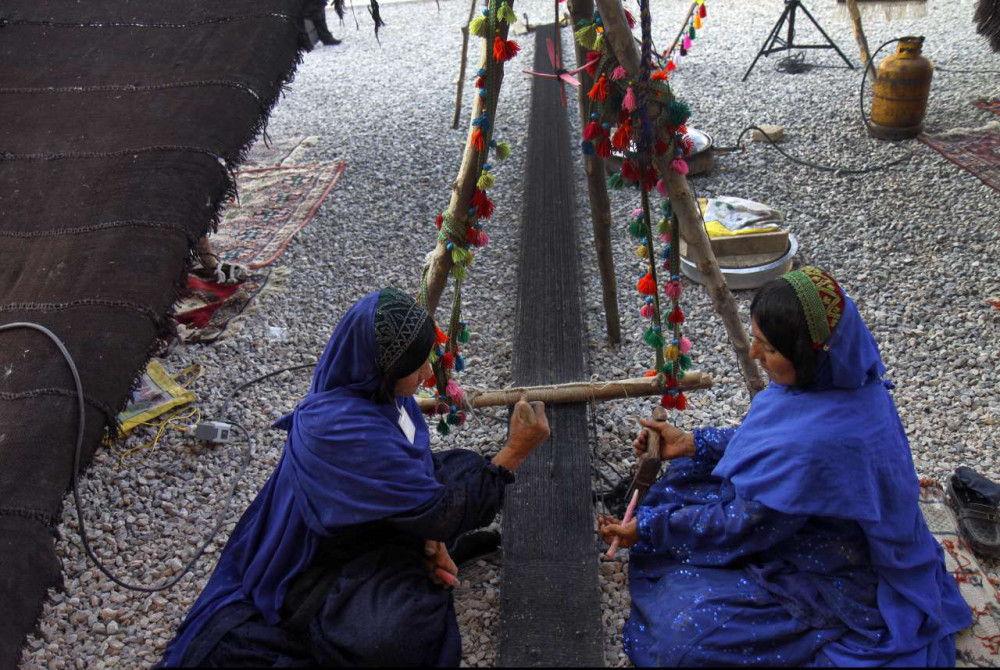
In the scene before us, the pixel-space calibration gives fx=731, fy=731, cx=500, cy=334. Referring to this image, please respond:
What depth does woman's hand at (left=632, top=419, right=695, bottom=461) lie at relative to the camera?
2379 mm

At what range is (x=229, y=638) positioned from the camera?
185cm

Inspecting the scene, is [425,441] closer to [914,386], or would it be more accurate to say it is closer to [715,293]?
[715,293]

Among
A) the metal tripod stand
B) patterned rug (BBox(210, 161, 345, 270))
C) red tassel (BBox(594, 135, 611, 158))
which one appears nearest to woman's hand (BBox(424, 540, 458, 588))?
red tassel (BBox(594, 135, 611, 158))

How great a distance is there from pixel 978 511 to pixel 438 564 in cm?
172

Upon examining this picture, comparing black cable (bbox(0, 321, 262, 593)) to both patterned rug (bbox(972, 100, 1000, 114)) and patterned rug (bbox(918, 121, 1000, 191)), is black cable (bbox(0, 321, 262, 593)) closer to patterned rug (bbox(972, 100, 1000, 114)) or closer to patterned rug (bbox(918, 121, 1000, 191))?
patterned rug (bbox(918, 121, 1000, 191))

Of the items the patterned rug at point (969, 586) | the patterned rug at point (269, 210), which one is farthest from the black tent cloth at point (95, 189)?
the patterned rug at point (969, 586)

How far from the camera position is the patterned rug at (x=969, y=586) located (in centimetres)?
192

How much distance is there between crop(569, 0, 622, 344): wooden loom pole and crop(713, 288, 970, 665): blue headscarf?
52.6 inches

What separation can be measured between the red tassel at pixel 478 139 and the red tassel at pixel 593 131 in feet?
1.16

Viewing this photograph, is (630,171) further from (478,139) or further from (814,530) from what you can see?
(814,530)

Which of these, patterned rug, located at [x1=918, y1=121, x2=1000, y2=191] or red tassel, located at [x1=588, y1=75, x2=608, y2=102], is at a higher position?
red tassel, located at [x1=588, y1=75, x2=608, y2=102]

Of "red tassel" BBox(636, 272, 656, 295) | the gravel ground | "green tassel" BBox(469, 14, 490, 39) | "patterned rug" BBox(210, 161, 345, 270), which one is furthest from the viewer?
"patterned rug" BBox(210, 161, 345, 270)

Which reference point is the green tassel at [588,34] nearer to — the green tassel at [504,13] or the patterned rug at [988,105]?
the green tassel at [504,13]

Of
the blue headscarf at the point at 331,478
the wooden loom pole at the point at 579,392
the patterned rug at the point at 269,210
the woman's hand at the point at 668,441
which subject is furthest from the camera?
the patterned rug at the point at 269,210
